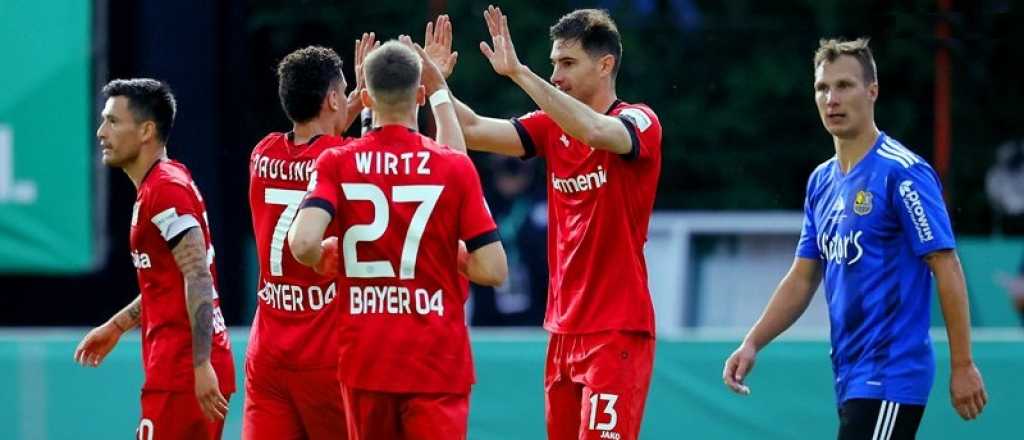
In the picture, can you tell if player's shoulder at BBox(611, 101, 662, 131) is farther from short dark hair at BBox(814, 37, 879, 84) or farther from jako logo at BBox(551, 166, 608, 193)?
short dark hair at BBox(814, 37, 879, 84)

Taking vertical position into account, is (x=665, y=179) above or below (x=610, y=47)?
below

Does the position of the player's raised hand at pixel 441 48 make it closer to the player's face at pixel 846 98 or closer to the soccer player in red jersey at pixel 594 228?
the soccer player in red jersey at pixel 594 228

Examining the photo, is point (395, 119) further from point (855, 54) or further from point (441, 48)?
point (855, 54)

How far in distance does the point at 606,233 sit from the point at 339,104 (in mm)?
1177

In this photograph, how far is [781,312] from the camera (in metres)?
7.01

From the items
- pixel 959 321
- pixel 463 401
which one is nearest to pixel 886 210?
pixel 959 321

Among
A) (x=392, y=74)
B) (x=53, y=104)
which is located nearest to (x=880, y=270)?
(x=392, y=74)

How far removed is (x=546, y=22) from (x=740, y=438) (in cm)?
433

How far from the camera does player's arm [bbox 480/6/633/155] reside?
6.81 m

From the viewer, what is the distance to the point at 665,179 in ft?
43.9

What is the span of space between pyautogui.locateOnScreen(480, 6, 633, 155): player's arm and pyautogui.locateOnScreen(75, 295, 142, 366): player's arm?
1.82 m

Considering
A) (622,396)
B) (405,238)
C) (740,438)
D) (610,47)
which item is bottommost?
(740,438)

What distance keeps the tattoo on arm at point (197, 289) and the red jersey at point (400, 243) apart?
0.84m

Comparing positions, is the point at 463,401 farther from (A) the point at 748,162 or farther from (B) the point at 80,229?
(A) the point at 748,162
